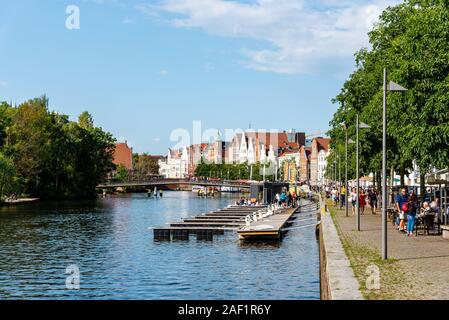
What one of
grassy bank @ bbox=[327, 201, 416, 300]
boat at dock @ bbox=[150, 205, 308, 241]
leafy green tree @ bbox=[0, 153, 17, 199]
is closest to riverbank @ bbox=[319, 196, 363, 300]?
grassy bank @ bbox=[327, 201, 416, 300]

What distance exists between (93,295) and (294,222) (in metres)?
35.7

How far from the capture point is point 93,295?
2445 cm

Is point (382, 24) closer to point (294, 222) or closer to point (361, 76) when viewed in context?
point (361, 76)

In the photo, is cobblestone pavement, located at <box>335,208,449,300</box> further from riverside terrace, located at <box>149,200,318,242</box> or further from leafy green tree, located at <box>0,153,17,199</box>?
leafy green tree, located at <box>0,153,17,199</box>

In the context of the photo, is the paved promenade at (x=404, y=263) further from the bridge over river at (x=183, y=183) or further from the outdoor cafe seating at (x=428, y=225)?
the bridge over river at (x=183, y=183)

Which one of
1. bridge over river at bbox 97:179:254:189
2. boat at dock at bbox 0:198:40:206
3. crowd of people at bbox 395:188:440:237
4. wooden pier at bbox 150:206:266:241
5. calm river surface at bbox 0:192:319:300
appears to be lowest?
calm river surface at bbox 0:192:319:300

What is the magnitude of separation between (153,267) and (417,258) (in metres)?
12.4

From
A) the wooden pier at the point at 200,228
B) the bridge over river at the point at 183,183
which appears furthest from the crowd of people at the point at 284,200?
the bridge over river at the point at 183,183

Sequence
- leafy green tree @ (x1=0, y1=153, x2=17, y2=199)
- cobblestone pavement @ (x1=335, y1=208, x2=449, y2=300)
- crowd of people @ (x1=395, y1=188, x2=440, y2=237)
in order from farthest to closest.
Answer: leafy green tree @ (x1=0, y1=153, x2=17, y2=199), crowd of people @ (x1=395, y1=188, x2=440, y2=237), cobblestone pavement @ (x1=335, y1=208, x2=449, y2=300)

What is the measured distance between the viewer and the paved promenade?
1698 centimetres

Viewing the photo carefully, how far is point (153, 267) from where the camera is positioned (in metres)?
31.4

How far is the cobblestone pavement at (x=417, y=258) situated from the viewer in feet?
56.3
